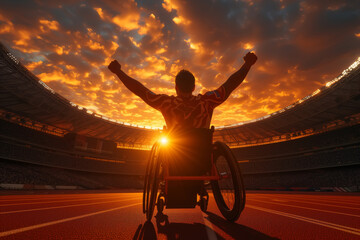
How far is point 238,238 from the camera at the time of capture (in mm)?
1817

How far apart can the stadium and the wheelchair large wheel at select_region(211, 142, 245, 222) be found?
43.5 ft

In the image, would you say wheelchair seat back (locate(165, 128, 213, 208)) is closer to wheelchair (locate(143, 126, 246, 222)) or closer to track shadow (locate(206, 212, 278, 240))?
wheelchair (locate(143, 126, 246, 222))

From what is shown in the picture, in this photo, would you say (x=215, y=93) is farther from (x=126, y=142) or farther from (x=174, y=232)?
(x=126, y=142)

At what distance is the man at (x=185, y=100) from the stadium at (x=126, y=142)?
14169mm

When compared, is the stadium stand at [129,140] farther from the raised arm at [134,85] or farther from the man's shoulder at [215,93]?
the man's shoulder at [215,93]

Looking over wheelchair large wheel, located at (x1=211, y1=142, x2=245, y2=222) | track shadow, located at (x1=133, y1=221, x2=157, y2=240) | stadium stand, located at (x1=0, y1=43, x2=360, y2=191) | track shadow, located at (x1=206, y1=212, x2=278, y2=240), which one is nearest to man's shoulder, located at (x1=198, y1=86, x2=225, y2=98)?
wheelchair large wheel, located at (x1=211, y1=142, x2=245, y2=222)

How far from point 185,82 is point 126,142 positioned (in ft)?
127

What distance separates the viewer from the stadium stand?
67.5ft

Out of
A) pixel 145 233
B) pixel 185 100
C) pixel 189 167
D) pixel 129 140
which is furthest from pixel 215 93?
pixel 129 140

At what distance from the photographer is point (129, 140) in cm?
3828

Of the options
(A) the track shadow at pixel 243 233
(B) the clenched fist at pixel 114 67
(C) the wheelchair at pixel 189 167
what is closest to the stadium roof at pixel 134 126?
(B) the clenched fist at pixel 114 67

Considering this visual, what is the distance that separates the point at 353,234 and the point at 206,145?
70.2 inches

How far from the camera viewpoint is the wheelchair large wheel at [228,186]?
6.72ft

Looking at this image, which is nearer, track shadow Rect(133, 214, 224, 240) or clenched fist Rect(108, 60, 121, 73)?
track shadow Rect(133, 214, 224, 240)
